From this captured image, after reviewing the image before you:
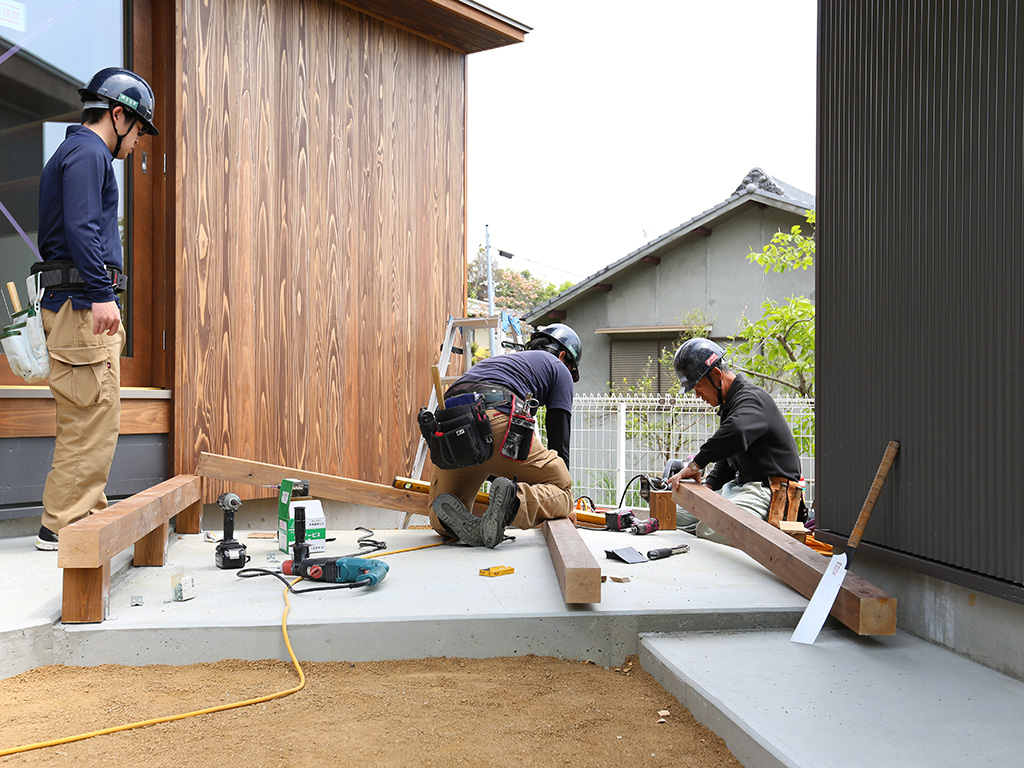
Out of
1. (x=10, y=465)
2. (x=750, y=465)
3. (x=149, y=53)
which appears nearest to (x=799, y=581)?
(x=750, y=465)

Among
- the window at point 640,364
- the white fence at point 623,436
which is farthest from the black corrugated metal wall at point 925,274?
the window at point 640,364

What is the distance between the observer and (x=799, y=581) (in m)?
2.89

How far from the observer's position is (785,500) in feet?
15.1

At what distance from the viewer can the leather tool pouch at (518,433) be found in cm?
401

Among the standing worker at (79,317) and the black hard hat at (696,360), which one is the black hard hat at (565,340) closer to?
the black hard hat at (696,360)

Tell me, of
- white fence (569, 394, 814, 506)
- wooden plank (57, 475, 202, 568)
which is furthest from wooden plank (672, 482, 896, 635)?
white fence (569, 394, 814, 506)

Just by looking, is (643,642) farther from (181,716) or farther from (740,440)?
(740,440)

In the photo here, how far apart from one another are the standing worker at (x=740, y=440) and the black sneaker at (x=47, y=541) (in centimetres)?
341

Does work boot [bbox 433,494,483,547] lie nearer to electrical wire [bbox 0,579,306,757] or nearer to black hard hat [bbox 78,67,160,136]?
electrical wire [bbox 0,579,306,757]

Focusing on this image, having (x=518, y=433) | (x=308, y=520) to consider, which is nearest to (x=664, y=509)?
→ (x=518, y=433)

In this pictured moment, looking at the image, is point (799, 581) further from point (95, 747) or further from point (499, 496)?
point (95, 747)

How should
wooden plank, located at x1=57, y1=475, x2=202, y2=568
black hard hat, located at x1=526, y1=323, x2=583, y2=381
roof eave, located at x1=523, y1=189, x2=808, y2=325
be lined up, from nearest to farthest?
wooden plank, located at x1=57, y1=475, x2=202, y2=568, black hard hat, located at x1=526, y1=323, x2=583, y2=381, roof eave, located at x1=523, y1=189, x2=808, y2=325

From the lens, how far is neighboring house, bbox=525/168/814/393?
48.0ft

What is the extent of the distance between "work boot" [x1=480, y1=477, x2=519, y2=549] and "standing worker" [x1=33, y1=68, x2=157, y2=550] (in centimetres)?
186
